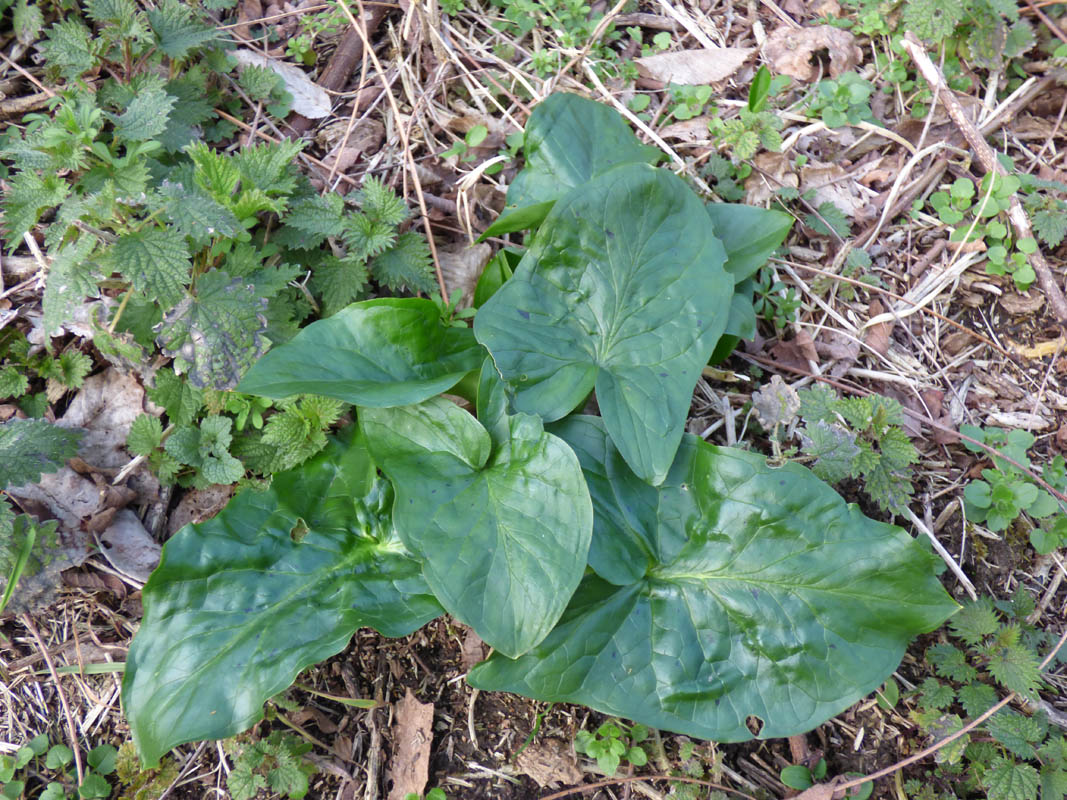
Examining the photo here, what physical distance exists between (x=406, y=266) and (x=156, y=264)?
2.24ft

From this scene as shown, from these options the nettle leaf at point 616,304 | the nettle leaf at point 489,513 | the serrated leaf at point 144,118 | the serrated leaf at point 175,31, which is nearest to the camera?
the nettle leaf at point 489,513

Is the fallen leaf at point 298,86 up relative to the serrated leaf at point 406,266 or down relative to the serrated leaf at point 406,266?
up

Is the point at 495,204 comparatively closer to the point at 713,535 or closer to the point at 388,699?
the point at 713,535

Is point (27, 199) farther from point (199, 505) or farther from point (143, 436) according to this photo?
point (199, 505)

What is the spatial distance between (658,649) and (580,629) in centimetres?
19

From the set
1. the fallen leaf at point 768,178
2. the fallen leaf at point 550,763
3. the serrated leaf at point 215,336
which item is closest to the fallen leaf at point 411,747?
the fallen leaf at point 550,763

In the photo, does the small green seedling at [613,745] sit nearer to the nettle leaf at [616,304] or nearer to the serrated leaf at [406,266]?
the nettle leaf at [616,304]

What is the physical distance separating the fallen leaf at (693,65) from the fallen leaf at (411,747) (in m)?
2.29

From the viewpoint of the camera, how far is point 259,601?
66.3 inches

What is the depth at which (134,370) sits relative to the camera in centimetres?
215

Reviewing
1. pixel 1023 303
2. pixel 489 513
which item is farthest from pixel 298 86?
pixel 1023 303

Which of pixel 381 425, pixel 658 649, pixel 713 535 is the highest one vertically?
pixel 381 425

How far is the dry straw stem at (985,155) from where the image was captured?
7.86 ft

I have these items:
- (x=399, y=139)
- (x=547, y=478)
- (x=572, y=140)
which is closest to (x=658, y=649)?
(x=547, y=478)
